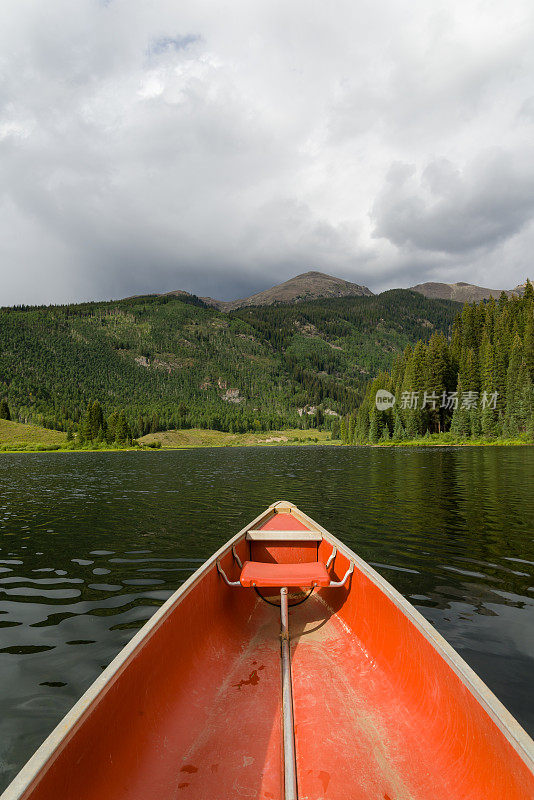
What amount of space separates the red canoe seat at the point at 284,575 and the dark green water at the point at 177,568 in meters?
3.11

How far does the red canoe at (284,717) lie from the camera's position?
3.59 meters

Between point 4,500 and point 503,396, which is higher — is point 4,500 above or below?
below

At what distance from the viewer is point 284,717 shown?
15.9 feet

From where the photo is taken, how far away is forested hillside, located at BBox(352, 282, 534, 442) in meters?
95.6

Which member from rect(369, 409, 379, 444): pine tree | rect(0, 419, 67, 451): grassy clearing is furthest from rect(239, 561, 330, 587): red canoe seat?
rect(0, 419, 67, 451): grassy clearing

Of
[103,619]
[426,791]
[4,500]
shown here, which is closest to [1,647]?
[103,619]

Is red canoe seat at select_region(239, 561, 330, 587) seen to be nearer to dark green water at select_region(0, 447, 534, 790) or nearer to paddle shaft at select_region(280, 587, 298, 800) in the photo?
paddle shaft at select_region(280, 587, 298, 800)

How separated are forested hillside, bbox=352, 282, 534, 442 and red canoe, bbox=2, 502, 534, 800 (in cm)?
9987

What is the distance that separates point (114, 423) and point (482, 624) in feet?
619

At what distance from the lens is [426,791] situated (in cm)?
407

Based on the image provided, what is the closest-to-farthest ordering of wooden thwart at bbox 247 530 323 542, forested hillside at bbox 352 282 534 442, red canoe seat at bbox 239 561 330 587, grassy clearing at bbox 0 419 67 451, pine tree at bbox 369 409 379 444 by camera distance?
red canoe seat at bbox 239 561 330 587
wooden thwart at bbox 247 530 323 542
forested hillside at bbox 352 282 534 442
pine tree at bbox 369 409 379 444
grassy clearing at bbox 0 419 67 451

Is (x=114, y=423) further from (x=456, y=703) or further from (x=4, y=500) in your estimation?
(x=456, y=703)

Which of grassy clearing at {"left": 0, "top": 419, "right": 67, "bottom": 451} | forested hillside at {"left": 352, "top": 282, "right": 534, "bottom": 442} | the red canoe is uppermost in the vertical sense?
forested hillside at {"left": 352, "top": 282, "right": 534, "bottom": 442}

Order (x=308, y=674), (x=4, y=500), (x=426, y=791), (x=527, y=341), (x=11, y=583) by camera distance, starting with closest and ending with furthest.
→ (x=426, y=791) < (x=308, y=674) < (x=11, y=583) < (x=4, y=500) < (x=527, y=341)
